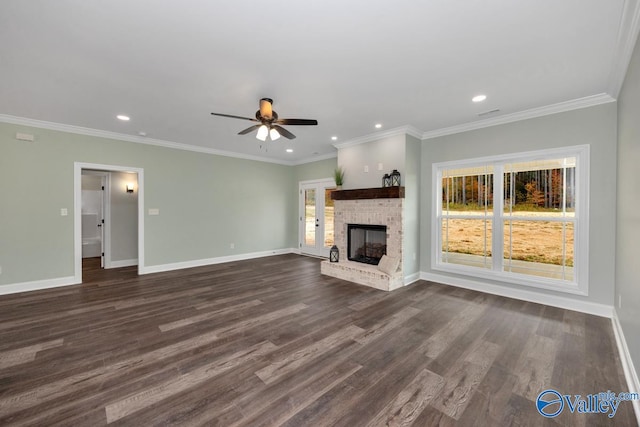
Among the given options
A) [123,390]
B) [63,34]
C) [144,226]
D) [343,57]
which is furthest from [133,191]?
[343,57]

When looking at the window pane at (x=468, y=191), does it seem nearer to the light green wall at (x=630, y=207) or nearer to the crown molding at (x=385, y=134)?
the crown molding at (x=385, y=134)

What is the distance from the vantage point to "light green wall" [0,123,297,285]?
13.6 ft

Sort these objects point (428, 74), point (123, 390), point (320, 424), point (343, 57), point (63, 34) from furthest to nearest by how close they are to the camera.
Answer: point (428, 74)
point (343, 57)
point (63, 34)
point (123, 390)
point (320, 424)

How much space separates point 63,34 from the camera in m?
2.13

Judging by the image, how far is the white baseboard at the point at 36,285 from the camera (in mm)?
4055

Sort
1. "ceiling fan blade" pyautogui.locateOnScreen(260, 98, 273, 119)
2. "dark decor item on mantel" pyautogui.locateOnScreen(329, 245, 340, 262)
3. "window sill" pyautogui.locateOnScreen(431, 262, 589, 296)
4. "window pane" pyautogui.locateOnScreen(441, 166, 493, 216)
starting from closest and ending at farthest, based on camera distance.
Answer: "ceiling fan blade" pyautogui.locateOnScreen(260, 98, 273, 119), "window sill" pyautogui.locateOnScreen(431, 262, 589, 296), "window pane" pyautogui.locateOnScreen(441, 166, 493, 216), "dark decor item on mantel" pyautogui.locateOnScreen(329, 245, 340, 262)

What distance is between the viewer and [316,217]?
7289 millimetres

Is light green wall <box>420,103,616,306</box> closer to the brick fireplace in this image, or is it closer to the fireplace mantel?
the fireplace mantel

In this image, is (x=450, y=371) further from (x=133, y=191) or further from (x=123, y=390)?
(x=133, y=191)

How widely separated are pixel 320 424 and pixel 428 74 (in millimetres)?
3262

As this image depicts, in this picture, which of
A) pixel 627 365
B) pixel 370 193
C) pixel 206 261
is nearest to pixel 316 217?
pixel 370 193

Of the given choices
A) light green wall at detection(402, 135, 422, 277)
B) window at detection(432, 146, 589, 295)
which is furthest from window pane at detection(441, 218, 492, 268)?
light green wall at detection(402, 135, 422, 277)

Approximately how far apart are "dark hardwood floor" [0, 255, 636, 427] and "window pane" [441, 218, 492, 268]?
0.70 meters

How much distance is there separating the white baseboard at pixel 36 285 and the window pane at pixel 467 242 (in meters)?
6.74
